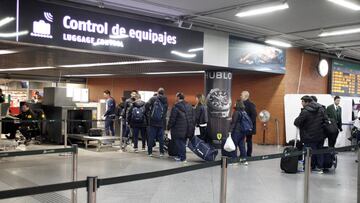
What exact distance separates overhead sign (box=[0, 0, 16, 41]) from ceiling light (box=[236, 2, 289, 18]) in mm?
4135

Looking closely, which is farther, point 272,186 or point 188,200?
point 272,186

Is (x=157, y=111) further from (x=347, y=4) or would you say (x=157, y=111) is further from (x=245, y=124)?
(x=347, y=4)

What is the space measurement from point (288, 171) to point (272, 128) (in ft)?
15.8

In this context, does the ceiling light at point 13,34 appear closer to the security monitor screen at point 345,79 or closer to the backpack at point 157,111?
the backpack at point 157,111

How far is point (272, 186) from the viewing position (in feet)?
19.7

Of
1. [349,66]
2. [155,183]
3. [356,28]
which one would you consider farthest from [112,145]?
[349,66]

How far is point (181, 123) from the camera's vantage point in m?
7.65

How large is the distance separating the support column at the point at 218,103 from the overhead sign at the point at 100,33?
1786 mm

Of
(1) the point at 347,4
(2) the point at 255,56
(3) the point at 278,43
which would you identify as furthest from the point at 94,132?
(1) the point at 347,4

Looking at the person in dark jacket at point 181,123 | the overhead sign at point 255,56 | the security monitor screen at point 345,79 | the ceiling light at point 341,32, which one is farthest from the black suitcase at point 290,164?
the security monitor screen at point 345,79

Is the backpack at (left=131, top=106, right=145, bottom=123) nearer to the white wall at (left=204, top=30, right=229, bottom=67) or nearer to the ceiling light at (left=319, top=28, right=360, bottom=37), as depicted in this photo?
the white wall at (left=204, top=30, right=229, bottom=67)

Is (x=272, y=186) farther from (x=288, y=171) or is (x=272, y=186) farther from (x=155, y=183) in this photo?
(x=155, y=183)

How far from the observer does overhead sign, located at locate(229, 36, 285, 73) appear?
9703 millimetres

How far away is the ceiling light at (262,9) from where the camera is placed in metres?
6.78
